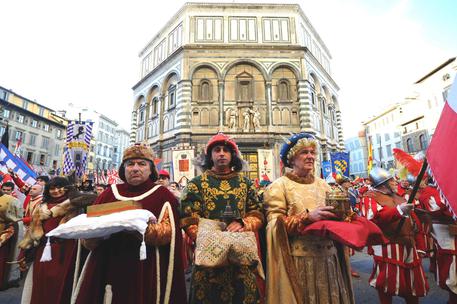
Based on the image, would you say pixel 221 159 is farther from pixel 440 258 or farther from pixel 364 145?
pixel 364 145

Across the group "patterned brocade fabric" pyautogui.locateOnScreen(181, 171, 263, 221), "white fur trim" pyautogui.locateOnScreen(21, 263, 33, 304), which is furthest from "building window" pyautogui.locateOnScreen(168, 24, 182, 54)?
"patterned brocade fabric" pyautogui.locateOnScreen(181, 171, 263, 221)

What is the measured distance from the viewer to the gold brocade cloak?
225 centimetres

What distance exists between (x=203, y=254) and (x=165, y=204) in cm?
80

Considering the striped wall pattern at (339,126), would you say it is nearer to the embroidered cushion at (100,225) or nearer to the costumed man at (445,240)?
the costumed man at (445,240)

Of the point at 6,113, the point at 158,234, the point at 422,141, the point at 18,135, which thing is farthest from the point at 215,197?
the point at 18,135

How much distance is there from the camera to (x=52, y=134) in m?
41.6

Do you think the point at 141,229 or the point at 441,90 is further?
the point at 441,90

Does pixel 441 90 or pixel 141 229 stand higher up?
pixel 441 90

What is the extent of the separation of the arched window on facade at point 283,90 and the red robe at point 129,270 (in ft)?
64.2

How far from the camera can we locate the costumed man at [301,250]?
2236 millimetres

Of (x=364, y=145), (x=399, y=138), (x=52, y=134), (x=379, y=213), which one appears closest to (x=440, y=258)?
(x=379, y=213)

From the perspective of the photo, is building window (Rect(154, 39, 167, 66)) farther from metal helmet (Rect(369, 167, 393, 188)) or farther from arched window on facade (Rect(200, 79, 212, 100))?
metal helmet (Rect(369, 167, 393, 188))

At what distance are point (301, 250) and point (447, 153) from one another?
1477 millimetres

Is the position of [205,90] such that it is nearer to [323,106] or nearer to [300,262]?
[323,106]
